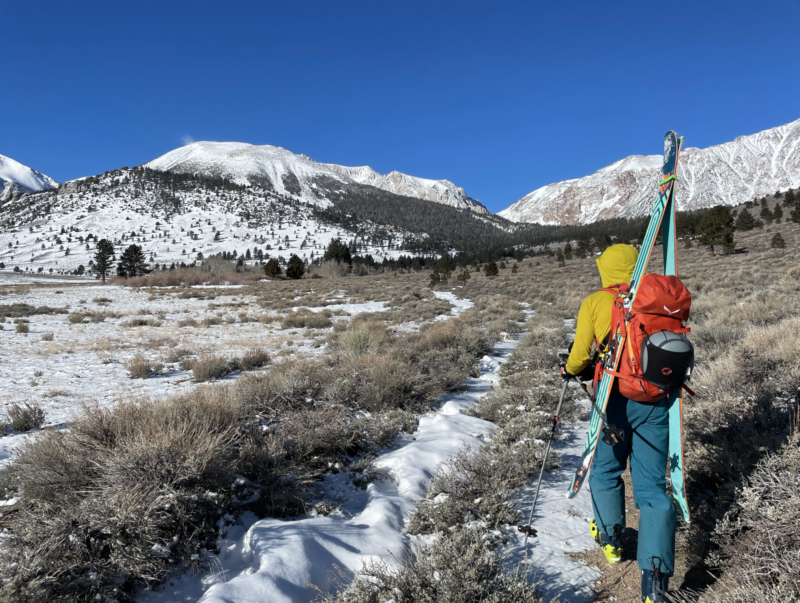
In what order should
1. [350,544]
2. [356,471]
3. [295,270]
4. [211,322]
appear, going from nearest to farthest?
[350,544]
[356,471]
[211,322]
[295,270]

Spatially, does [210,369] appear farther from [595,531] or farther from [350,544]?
[595,531]

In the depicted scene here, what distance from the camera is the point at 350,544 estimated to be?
303cm

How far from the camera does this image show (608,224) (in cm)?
14400

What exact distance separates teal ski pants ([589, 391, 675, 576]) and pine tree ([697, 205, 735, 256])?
3882cm

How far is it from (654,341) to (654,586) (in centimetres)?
147

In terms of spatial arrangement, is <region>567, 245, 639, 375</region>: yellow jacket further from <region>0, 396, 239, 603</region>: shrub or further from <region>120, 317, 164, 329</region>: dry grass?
<region>120, 317, 164, 329</region>: dry grass

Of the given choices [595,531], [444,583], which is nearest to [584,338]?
[595,531]

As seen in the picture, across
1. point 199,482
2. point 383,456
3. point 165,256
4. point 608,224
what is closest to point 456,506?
point 383,456

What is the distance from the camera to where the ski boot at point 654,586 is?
2.35 m

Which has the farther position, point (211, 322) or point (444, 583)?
point (211, 322)

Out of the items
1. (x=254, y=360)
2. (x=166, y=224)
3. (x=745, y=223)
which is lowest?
(x=254, y=360)

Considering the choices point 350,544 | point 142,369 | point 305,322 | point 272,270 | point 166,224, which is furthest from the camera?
point 166,224

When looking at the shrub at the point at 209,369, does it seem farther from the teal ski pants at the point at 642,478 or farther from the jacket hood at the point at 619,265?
the jacket hood at the point at 619,265

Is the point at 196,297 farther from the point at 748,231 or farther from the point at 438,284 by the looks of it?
the point at 748,231
